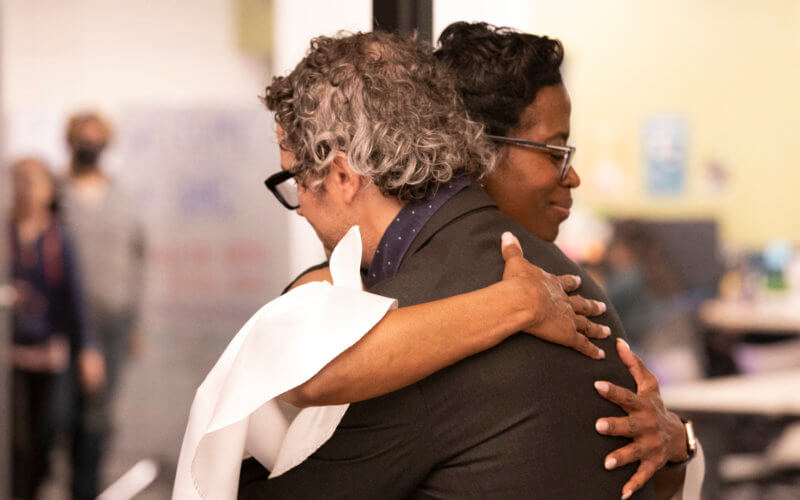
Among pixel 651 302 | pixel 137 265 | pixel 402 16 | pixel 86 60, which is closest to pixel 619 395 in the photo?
pixel 402 16

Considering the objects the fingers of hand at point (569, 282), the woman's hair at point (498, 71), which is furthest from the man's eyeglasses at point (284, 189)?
the fingers of hand at point (569, 282)

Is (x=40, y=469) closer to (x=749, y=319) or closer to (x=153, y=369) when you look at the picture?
(x=153, y=369)

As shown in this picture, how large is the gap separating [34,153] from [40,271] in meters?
0.54


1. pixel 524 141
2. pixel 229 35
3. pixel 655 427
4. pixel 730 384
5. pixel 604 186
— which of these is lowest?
pixel 730 384

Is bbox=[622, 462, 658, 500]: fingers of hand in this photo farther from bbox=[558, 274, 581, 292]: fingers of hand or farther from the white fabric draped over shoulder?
the white fabric draped over shoulder

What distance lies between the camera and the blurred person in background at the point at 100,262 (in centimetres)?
397

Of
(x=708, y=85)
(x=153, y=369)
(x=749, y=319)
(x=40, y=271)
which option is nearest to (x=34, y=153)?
(x=40, y=271)

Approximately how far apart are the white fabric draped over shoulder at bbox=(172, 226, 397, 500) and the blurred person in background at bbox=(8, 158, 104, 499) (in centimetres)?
297

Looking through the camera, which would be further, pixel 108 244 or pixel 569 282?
pixel 108 244

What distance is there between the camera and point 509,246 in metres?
1.27

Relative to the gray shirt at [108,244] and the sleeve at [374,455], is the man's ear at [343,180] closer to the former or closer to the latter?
the sleeve at [374,455]

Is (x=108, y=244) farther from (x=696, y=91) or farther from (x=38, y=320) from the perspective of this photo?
(x=696, y=91)

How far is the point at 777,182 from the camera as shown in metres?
6.94

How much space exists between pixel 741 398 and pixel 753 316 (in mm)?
2203
